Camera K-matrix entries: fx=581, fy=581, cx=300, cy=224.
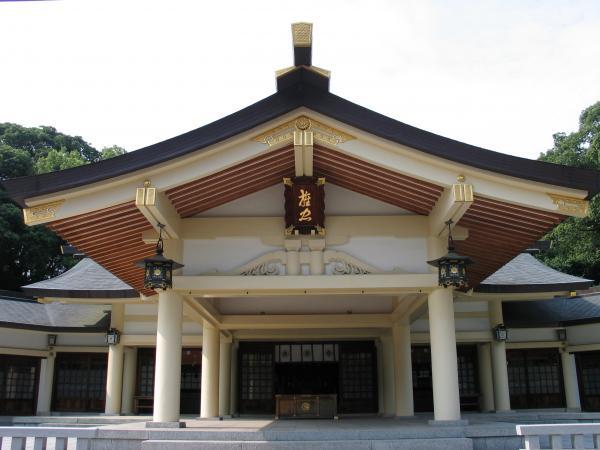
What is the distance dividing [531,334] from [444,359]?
35.7 feet

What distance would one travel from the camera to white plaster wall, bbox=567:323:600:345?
17766 mm

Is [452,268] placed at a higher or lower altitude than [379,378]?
higher

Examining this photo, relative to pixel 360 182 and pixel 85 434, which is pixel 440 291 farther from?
pixel 85 434

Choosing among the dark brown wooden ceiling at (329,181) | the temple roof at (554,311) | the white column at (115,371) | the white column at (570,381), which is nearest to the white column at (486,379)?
the temple roof at (554,311)

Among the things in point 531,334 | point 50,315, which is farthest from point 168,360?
point 531,334

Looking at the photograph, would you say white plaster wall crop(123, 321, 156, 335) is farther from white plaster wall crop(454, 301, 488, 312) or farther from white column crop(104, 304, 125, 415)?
white plaster wall crop(454, 301, 488, 312)

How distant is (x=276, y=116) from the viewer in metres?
8.12

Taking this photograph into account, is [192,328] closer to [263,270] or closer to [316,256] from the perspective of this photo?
[263,270]

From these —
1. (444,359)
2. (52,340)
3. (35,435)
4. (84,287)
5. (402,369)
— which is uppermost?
(84,287)

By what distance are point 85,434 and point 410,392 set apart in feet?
28.6

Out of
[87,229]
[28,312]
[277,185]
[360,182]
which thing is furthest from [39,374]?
[360,182]

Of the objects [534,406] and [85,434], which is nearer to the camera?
[85,434]

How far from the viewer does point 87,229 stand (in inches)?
359

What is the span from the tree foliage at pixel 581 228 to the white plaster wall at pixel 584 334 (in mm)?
16092
